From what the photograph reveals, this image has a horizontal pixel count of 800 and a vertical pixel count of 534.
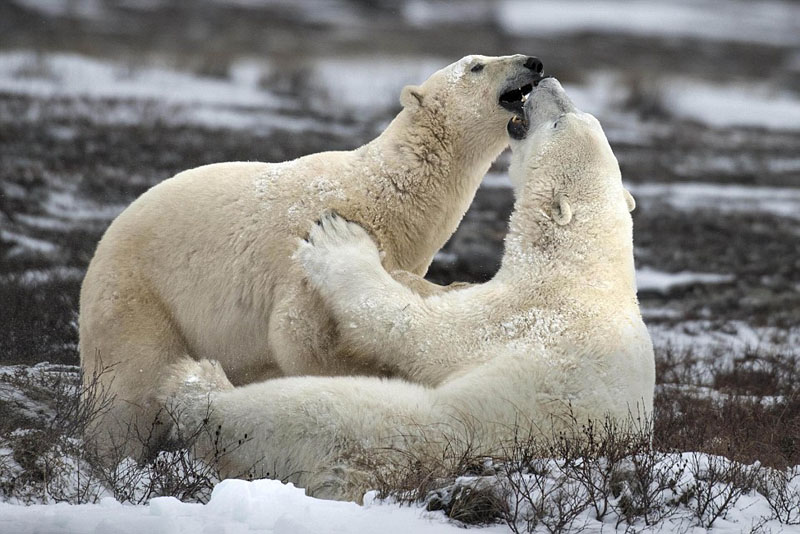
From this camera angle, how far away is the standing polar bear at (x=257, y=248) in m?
4.54

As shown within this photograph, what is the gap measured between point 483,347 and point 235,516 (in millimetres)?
1529

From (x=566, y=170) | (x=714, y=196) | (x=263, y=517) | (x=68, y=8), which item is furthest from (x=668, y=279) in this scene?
(x=68, y=8)

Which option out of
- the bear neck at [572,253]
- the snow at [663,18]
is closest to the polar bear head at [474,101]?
the bear neck at [572,253]

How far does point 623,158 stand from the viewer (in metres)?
20.0

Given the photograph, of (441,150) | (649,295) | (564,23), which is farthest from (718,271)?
(564,23)

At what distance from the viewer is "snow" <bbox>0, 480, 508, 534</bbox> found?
9.84ft

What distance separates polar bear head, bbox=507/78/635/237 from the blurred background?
3.09m

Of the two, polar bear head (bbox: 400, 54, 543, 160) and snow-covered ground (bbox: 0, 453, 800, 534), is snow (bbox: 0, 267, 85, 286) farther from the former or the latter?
snow-covered ground (bbox: 0, 453, 800, 534)

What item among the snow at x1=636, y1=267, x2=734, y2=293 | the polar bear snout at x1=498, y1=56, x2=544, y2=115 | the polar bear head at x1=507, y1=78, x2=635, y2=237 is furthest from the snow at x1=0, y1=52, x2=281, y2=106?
the polar bear head at x1=507, y1=78, x2=635, y2=237

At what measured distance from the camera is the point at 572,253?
452 centimetres

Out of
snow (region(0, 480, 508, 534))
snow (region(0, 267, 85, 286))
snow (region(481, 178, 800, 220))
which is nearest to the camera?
snow (region(0, 480, 508, 534))

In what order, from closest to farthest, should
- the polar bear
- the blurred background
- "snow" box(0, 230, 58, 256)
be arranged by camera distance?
the polar bear → "snow" box(0, 230, 58, 256) → the blurred background

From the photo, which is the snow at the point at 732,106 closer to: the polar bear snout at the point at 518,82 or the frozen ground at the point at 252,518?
the polar bear snout at the point at 518,82

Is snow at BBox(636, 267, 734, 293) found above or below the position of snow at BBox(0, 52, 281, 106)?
below
